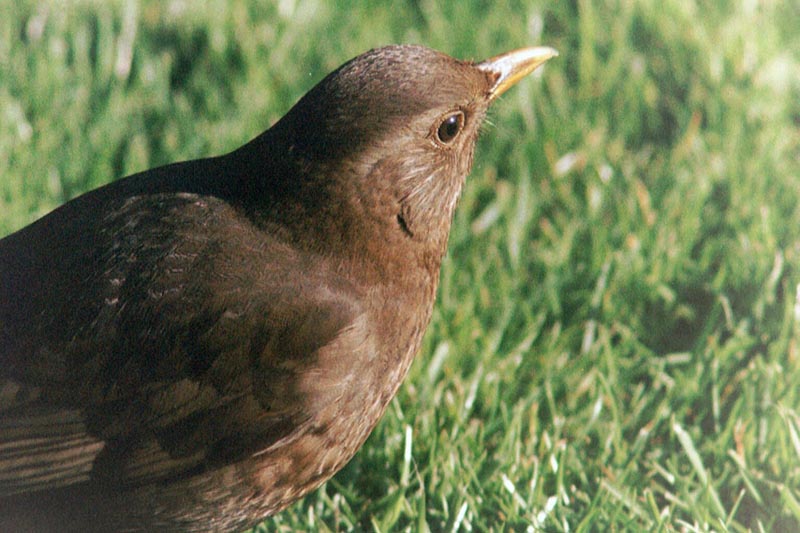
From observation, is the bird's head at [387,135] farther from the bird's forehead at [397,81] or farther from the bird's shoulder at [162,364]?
the bird's shoulder at [162,364]

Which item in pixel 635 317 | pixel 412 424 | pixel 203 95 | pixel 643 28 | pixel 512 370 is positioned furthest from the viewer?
pixel 643 28

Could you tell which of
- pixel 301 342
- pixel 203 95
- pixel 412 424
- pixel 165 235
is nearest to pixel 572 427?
pixel 412 424

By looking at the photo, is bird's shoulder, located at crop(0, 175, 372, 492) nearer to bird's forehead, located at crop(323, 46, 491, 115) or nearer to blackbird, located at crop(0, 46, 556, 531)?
blackbird, located at crop(0, 46, 556, 531)

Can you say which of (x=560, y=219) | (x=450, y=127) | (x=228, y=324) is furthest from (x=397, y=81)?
(x=560, y=219)

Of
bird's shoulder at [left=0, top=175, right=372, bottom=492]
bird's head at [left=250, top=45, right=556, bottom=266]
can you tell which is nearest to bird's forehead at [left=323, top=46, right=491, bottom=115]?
bird's head at [left=250, top=45, right=556, bottom=266]

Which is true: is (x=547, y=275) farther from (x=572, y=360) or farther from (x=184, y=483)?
(x=184, y=483)

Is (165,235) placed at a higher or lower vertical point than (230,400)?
higher
